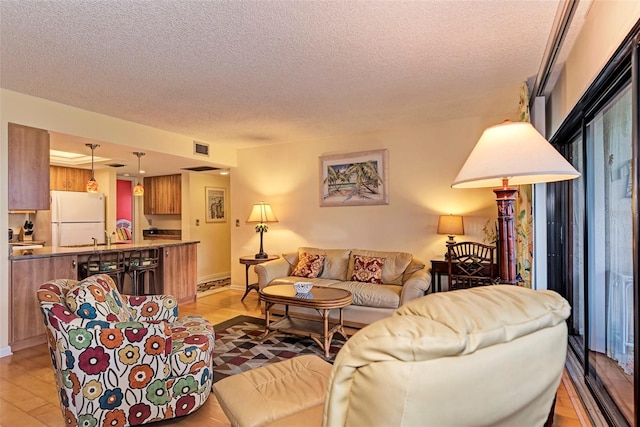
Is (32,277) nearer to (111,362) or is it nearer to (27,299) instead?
(27,299)

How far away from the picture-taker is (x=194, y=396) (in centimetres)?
218

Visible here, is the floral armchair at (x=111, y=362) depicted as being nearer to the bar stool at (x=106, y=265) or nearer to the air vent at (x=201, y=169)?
the bar stool at (x=106, y=265)

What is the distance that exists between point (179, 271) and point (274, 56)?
3579mm

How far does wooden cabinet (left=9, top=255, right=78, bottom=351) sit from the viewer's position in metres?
3.29

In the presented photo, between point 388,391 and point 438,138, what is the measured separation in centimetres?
423

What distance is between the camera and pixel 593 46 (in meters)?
1.91

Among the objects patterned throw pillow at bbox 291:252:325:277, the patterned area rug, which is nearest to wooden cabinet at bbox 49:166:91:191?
the patterned area rug

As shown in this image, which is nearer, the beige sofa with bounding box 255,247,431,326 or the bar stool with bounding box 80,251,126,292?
the beige sofa with bounding box 255,247,431,326

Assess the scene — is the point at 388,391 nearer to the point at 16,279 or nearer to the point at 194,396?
the point at 194,396

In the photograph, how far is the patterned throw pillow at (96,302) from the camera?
1.93m

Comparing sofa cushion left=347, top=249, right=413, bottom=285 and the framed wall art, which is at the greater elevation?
the framed wall art

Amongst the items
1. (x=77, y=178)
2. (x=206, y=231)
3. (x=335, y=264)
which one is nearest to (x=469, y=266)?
(x=335, y=264)

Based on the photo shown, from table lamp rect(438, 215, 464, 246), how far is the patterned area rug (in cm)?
179

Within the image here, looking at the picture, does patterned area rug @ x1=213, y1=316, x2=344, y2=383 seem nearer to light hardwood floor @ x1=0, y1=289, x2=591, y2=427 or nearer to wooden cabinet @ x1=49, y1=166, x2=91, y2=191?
light hardwood floor @ x1=0, y1=289, x2=591, y2=427
